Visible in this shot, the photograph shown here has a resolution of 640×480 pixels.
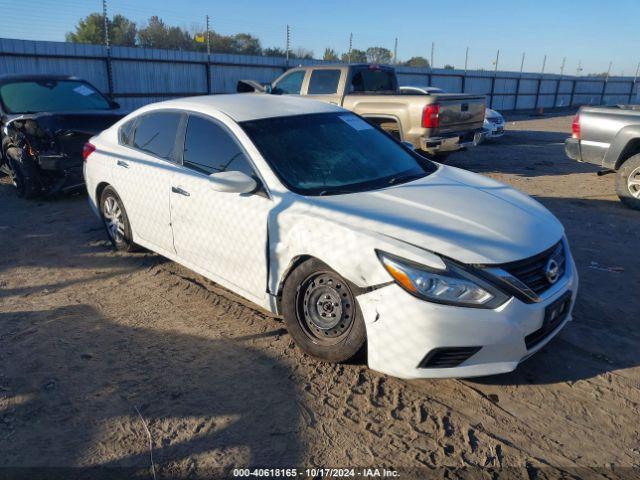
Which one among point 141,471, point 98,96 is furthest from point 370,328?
point 98,96

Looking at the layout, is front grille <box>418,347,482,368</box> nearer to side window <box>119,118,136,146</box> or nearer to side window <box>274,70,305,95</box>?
side window <box>119,118,136,146</box>

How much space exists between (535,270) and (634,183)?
5.65 m

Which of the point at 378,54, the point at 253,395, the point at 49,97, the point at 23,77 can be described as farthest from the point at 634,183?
the point at 378,54

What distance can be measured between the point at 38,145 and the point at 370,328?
6544 millimetres

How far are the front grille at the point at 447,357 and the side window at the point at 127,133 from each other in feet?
12.2

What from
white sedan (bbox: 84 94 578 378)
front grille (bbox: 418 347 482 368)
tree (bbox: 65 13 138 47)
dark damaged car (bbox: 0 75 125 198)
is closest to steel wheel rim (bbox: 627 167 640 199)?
white sedan (bbox: 84 94 578 378)

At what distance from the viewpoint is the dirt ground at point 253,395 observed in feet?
8.69

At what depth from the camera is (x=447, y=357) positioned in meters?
2.91

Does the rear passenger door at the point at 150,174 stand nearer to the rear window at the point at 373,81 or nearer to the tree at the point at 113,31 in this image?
the rear window at the point at 373,81

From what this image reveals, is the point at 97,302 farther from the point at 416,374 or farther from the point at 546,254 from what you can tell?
the point at 546,254

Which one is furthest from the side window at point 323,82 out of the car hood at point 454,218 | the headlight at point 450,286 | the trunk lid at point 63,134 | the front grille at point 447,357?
the front grille at point 447,357

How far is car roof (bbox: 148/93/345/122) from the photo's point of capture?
13.6 feet

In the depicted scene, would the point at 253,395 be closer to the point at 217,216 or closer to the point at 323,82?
the point at 217,216

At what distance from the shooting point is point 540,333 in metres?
3.06
